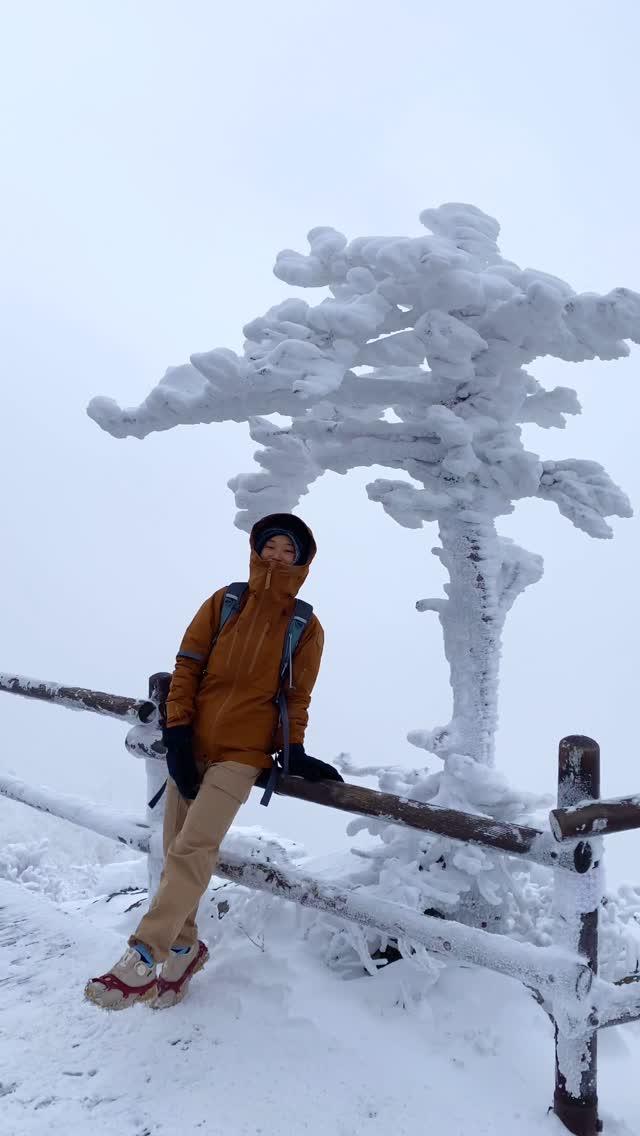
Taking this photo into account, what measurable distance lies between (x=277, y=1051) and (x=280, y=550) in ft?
6.54

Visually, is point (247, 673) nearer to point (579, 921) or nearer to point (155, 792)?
point (155, 792)

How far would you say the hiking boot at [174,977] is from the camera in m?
3.21

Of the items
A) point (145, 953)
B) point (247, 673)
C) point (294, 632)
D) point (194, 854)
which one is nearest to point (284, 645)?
point (294, 632)

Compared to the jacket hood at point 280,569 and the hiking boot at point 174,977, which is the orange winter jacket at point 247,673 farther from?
the hiking boot at point 174,977

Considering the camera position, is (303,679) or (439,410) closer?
(303,679)

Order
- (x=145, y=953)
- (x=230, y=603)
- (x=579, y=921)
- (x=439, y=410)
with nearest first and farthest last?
1. (x=579, y=921)
2. (x=145, y=953)
3. (x=230, y=603)
4. (x=439, y=410)

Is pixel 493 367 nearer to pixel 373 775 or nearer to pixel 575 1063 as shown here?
pixel 373 775

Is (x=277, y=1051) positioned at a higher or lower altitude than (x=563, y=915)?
lower

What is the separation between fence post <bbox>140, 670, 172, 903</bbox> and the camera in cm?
363

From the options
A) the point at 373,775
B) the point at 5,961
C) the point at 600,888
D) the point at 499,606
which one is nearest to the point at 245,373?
the point at 499,606

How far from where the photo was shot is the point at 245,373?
406 centimetres

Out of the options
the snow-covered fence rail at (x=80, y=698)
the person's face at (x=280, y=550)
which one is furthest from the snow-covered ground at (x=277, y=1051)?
the person's face at (x=280, y=550)

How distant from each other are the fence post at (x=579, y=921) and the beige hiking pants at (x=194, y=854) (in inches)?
49.3

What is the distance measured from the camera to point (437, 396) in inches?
185
